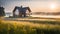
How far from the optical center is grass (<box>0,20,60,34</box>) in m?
1.99

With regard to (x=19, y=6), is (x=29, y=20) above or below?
below

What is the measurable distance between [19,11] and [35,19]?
208 millimetres

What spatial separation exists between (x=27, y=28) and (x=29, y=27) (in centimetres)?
3

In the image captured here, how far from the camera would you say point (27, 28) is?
2.03 meters

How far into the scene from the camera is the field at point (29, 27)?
199 centimetres

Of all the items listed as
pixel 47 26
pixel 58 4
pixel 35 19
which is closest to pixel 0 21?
pixel 35 19

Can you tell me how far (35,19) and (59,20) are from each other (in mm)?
267

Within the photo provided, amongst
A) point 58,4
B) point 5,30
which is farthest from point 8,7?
point 58,4

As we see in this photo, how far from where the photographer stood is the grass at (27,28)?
1.99 m

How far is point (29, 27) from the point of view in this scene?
2.04 m

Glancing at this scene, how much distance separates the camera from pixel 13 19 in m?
2.13

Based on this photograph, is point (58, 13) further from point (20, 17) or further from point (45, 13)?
point (20, 17)

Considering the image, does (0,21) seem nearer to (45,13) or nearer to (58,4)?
(45,13)

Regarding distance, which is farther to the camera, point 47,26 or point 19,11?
point 19,11
